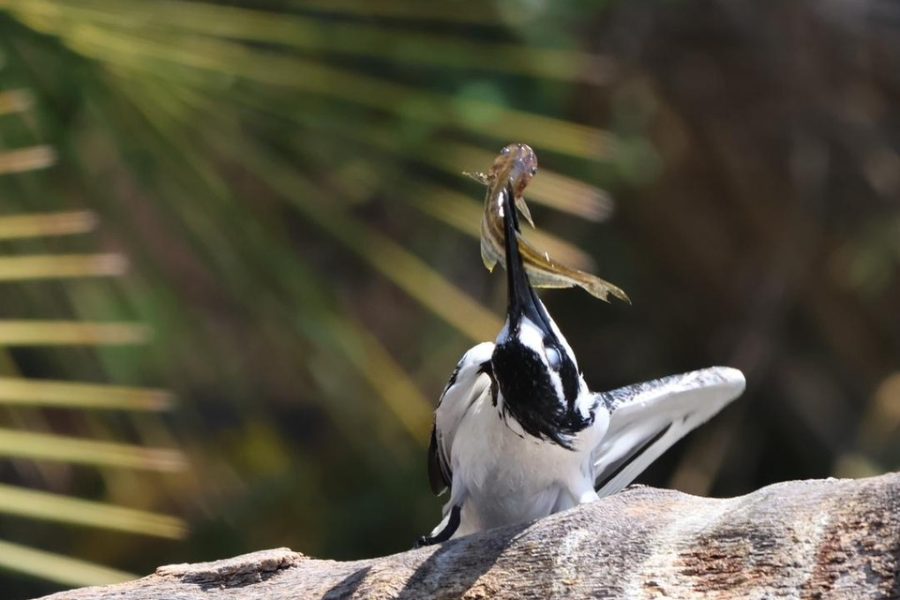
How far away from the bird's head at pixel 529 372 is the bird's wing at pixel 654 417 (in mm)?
358

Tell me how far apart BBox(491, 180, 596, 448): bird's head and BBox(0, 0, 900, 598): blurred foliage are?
2.46 ft

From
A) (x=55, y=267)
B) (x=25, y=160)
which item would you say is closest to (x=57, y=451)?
(x=55, y=267)

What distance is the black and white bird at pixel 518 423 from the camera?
2135 millimetres

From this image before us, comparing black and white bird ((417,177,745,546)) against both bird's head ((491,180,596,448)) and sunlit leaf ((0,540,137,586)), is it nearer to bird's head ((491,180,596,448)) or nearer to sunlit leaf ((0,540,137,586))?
bird's head ((491,180,596,448))

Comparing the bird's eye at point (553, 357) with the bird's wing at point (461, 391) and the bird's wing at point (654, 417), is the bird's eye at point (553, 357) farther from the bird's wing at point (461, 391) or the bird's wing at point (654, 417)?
the bird's wing at point (654, 417)

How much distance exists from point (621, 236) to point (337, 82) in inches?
99.8

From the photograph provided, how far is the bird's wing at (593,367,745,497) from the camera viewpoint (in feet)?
8.38

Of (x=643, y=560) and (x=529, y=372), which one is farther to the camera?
(x=529, y=372)

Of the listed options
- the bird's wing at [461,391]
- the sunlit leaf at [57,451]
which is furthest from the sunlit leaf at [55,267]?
the bird's wing at [461,391]

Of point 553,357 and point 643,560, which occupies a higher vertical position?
point 553,357

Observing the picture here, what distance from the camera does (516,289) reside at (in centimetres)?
215

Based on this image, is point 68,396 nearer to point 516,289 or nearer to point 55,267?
point 55,267

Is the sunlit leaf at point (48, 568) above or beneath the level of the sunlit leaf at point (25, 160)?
beneath

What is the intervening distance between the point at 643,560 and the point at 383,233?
3558 millimetres
